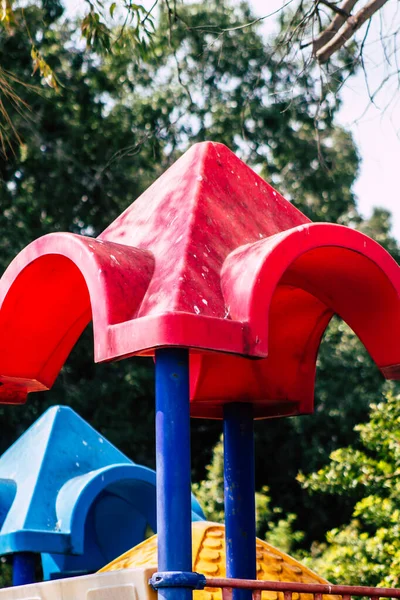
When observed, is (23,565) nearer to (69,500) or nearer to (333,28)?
(69,500)

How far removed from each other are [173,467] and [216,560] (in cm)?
178

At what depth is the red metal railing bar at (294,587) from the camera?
155 inches

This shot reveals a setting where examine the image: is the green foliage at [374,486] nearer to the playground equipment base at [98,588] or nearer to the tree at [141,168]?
the playground equipment base at [98,588]

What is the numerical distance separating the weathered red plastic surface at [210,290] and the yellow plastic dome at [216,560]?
2.68ft

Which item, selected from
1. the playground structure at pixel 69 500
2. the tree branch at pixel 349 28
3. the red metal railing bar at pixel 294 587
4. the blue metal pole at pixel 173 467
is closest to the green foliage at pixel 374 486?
the playground structure at pixel 69 500

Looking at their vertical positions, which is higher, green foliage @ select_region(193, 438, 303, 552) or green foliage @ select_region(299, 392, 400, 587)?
green foliage @ select_region(193, 438, 303, 552)

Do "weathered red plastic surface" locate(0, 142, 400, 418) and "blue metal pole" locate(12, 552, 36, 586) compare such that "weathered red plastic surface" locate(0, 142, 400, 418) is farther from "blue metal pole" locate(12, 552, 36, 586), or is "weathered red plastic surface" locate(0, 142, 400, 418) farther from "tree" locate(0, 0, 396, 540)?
"tree" locate(0, 0, 396, 540)

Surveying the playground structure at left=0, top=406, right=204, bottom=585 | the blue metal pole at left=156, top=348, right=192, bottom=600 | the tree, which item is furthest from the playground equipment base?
the tree

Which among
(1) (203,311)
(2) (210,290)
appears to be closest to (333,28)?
(2) (210,290)

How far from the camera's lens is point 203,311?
4027mm

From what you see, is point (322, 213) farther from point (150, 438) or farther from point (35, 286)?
point (35, 286)

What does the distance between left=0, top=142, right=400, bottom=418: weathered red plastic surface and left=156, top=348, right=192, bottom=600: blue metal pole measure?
0.14 meters

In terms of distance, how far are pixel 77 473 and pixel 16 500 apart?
0.58m

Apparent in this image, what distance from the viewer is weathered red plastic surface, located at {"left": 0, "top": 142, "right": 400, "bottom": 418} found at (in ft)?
13.3
